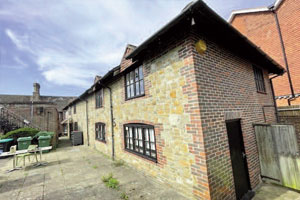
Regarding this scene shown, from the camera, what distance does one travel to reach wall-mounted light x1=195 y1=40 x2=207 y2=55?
3.33 metres

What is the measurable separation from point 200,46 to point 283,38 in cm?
988

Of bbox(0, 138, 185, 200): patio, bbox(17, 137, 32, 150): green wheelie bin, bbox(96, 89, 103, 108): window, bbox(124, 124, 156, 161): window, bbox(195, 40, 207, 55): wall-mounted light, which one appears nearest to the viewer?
bbox(195, 40, 207, 55): wall-mounted light

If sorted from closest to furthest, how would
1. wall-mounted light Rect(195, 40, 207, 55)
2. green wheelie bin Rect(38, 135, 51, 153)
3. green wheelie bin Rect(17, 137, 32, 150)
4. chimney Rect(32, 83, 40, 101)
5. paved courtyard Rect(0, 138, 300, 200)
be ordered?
wall-mounted light Rect(195, 40, 207, 55) → paved courtyard Rect(0, 138, 300, 200) → green wheelie bin Rect(17, 137, 32, 150) → green wheelie bin Rect(38, 135, 51, 153) → chimney Rect(32, 83, 40, 101)

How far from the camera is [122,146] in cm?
623

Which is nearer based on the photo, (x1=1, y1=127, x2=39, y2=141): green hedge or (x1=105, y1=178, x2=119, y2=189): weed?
(x1=105, y1=178, x2=119, y2=189): weed

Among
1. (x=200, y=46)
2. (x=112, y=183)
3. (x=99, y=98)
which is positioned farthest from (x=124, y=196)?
(x=99, y=98)

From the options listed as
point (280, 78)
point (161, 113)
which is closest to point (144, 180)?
point (161, 113)

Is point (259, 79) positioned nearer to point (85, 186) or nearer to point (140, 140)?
point (140, 140)

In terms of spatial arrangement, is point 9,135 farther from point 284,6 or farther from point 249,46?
point 284,6

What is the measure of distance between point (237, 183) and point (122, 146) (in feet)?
14.9

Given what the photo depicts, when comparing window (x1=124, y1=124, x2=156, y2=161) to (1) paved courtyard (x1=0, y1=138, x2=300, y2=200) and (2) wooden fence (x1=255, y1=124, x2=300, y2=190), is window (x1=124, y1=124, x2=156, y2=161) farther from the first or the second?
(2) wooden fence (x1=255, y1=124, x2=300, y2=190)

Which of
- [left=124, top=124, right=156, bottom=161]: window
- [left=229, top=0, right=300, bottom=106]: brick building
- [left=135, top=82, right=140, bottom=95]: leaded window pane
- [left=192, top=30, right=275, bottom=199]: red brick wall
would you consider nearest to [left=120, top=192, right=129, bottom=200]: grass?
[left=124, top=124, right=156, bottom=161]: window

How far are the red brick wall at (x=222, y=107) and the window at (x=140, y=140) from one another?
6.45 ft

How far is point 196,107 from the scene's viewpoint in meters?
3.06
